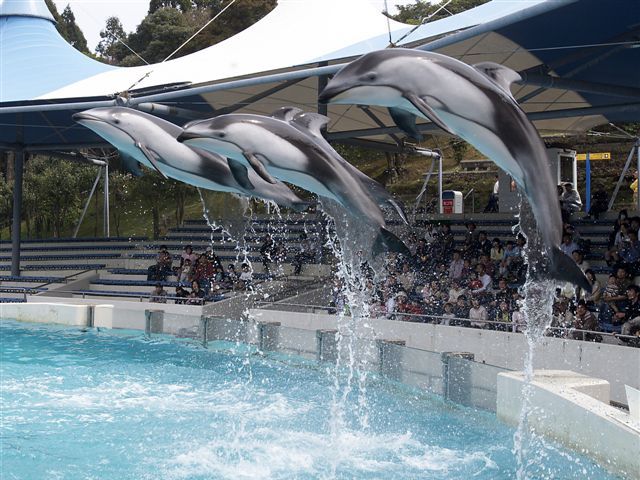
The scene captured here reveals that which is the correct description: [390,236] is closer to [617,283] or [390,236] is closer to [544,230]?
[544,230]

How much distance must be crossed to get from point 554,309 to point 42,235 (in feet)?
96.9

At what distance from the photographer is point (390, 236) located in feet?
17.1

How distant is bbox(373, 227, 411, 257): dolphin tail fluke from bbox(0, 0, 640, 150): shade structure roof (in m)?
4.02

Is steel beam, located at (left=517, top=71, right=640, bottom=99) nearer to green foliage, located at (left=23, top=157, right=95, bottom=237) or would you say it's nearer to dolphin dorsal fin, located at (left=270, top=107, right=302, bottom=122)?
dolphin dorsal fin, located at (left=270, top=107, right=302, bottom=122)

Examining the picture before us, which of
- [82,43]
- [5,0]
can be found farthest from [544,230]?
[82,43]

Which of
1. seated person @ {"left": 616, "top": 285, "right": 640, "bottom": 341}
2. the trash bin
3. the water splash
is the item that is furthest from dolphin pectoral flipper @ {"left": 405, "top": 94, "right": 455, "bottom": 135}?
the trash bin

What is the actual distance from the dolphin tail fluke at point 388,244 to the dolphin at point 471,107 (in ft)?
2.89

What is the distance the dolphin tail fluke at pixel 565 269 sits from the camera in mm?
4508

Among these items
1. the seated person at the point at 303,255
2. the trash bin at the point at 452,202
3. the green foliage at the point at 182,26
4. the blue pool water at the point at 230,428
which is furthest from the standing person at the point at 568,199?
the green foliage at the point at 182,26

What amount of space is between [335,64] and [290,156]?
844 centimetres

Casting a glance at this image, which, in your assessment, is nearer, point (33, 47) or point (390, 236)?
point (390, 236)

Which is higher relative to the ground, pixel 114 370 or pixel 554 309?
pixel 554 309

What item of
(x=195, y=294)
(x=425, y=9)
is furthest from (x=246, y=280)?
(x=425, y=9)

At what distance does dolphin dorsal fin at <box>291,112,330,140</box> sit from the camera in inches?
230
